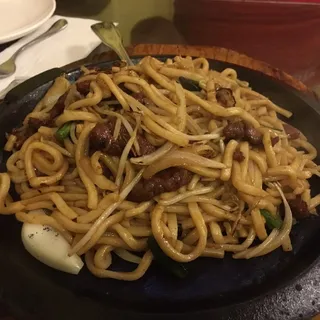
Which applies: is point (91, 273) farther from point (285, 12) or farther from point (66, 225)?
point (285, 12)

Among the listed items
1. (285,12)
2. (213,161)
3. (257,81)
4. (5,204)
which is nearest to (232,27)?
(285,12)

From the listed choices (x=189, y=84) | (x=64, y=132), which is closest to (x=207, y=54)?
(x=189, y=84)

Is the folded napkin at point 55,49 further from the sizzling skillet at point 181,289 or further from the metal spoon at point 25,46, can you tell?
the sizzling skillet at point 181,289

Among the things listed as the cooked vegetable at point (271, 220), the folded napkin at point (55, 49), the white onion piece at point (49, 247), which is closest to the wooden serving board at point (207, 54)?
the folded napkin at point (55, 49)

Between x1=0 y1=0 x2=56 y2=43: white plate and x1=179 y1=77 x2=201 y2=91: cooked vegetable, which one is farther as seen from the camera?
x1=0 y1=0 x2=56 y2=43: white plate

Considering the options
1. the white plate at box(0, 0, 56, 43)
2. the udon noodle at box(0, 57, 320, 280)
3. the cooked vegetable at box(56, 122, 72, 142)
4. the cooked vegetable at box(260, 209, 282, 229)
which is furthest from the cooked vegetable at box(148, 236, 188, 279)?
the white plate at box(0, 0, 56, 43)

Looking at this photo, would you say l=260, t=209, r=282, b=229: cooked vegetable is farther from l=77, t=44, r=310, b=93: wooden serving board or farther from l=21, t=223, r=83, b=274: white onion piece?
l=77, t=44, r=310, b=93: wooden serving board

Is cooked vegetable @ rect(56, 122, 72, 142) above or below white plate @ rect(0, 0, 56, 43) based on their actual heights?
above

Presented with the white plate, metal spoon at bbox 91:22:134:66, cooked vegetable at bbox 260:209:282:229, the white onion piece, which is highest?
metal spoon at bbox 91:22:134:66
